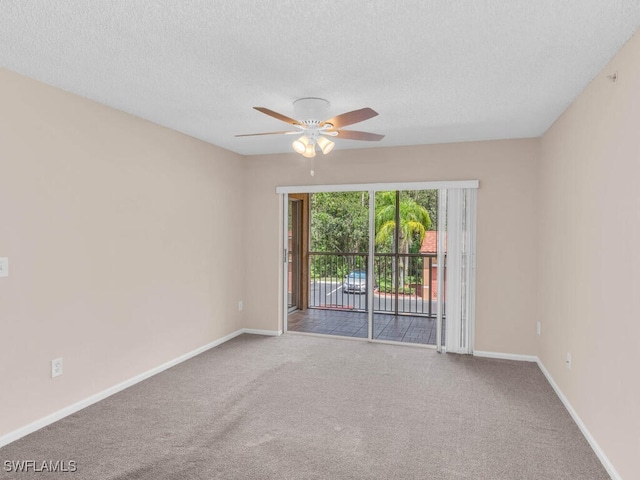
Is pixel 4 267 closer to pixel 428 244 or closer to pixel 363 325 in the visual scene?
pixel 363 325

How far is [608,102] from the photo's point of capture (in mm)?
2326

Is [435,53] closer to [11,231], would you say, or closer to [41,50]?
[41,50]

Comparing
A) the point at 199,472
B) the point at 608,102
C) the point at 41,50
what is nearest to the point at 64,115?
the point at 41,50

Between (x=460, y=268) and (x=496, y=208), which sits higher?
(x=496, y=208)

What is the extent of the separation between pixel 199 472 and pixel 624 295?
2.44 metres

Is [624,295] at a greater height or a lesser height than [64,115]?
lesser

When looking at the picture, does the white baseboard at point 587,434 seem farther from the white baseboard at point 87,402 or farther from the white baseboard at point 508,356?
the white baseboard at point 87,402

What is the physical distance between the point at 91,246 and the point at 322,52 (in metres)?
2.22

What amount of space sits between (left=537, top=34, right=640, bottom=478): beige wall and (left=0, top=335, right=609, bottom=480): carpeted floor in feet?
1.07

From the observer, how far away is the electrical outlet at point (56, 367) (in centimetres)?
274

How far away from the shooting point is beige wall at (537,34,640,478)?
6.49ft

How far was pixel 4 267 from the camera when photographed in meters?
2.45

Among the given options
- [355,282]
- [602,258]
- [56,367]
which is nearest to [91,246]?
[56,367]

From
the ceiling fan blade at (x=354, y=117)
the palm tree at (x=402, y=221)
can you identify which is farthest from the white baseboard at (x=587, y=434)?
the ceiling fan blade at (x=354, y=117)
